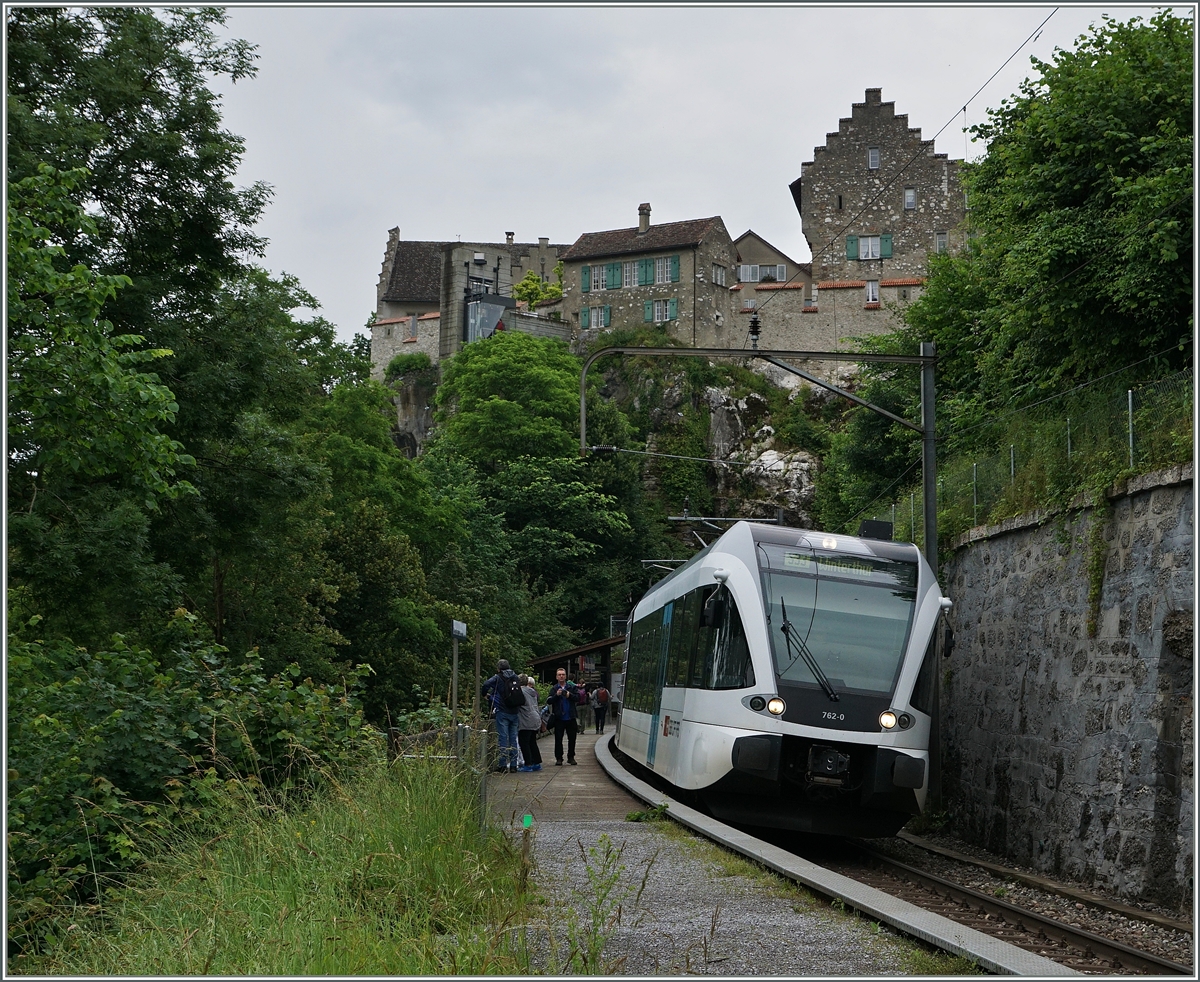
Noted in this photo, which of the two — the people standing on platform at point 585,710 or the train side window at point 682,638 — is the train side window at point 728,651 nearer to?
the train side window at point 682,638

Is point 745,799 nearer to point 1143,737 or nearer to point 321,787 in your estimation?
point 1143,737

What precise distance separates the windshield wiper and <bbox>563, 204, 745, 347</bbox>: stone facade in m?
67.2

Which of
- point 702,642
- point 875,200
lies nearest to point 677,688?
point 702,642

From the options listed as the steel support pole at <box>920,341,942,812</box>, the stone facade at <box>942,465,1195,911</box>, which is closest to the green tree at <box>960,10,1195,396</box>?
the steel support pole at <box>920,341,942,812</box>

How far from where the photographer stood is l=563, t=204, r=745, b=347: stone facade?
3243 inches

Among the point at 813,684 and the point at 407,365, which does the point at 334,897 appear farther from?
the point at 407,365

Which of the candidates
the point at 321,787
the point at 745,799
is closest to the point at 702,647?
the point at 745,799

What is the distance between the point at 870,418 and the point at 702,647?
68.5ft

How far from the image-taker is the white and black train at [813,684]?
13.0 m

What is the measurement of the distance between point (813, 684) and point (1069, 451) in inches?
184

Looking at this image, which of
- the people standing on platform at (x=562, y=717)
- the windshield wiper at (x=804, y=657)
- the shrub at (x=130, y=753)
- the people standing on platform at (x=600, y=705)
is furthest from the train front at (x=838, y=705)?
the people standing on platform at (x=600, y=705)

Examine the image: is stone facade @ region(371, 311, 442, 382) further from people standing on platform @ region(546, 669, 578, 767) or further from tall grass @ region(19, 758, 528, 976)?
tall grass @ region(19, 758, 528, 976)

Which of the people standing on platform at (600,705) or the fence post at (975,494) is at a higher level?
the fence post at (975,494)

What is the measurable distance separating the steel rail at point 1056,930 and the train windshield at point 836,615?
1.96 m
